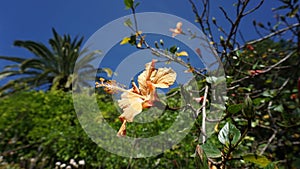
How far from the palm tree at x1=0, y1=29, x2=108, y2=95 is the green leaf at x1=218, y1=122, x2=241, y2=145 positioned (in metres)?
5.50

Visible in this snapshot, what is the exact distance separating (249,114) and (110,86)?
11.8 inches

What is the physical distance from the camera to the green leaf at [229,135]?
0.37 metres

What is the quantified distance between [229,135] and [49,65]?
7.38m

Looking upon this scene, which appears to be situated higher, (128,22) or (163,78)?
(128,22)

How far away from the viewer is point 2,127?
398 centimetres

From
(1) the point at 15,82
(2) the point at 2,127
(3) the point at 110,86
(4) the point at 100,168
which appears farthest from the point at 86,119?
(1) the point at 15,82

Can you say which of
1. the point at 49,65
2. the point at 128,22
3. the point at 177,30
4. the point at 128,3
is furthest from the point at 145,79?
the point at 49,65

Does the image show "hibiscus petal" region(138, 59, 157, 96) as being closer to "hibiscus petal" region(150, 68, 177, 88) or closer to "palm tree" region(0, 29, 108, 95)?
"hibiscus petal" region(150, 68, 177, 88)

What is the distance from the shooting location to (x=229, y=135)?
37cm

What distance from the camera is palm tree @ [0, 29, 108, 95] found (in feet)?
20.7

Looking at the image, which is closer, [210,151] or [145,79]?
[210,151]

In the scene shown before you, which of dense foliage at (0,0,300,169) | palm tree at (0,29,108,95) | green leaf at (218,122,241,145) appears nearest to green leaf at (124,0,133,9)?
dense foliage at (0,0,300,169)

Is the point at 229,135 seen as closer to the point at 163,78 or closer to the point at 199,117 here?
the point at 163,78

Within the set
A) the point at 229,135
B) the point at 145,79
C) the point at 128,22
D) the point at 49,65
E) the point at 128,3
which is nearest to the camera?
the point at 229,135
